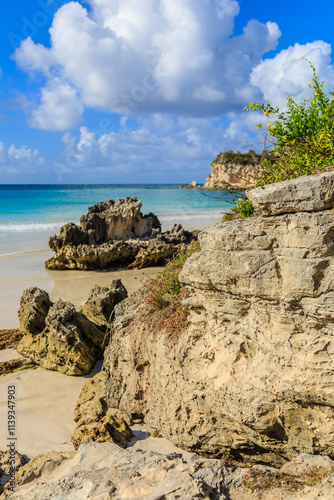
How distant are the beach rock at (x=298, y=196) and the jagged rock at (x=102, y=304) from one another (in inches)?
230

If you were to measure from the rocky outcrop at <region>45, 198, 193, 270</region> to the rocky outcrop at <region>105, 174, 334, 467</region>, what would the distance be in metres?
11.8

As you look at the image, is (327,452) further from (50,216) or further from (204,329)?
(50,216)

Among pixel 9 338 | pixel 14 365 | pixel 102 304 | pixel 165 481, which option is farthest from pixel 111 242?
pixel 165 481

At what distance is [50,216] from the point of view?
40344mm

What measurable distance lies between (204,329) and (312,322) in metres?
1.50

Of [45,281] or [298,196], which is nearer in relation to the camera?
[298,196]

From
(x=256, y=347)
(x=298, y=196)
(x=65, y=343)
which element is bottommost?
(x=65, y=343)

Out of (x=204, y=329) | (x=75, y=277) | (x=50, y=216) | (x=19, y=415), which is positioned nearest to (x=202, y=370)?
(x=204, y=329)

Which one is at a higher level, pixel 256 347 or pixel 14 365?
pixel 256 347

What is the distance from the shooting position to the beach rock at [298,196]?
148 inches

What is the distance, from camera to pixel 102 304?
30.3 ft

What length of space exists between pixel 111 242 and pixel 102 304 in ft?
29.2

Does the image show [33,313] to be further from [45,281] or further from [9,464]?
[45,281]

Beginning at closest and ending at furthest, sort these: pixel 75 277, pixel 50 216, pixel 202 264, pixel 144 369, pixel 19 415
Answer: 1. pixel 202 264
2. pixel 144 369
3. pixel 19 415
4. pixel 75 277
5. pixel 50 216
